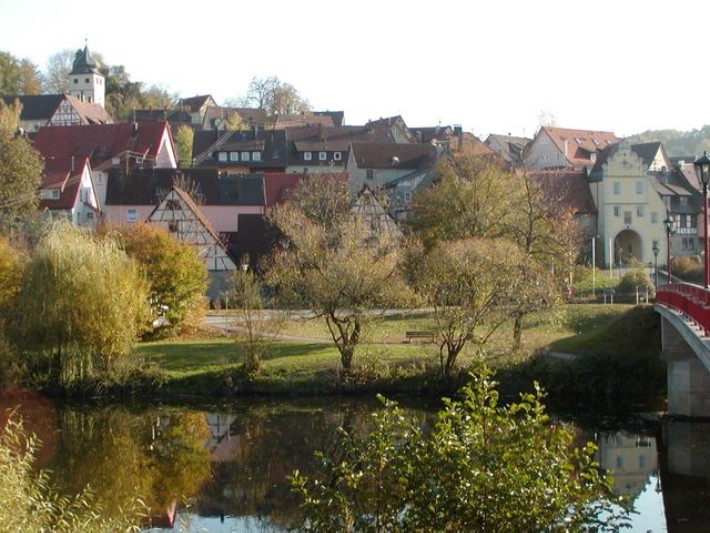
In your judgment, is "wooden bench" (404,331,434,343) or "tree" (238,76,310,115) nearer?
"wooden bench" (404,331,434,343)

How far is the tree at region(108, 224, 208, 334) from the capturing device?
43.6m

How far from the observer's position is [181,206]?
5947 cm

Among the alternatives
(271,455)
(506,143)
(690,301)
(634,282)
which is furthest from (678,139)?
(271,455)

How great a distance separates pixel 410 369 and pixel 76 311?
457 inches

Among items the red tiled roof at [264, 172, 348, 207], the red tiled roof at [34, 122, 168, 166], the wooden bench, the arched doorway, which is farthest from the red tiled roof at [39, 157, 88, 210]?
the arched doorway

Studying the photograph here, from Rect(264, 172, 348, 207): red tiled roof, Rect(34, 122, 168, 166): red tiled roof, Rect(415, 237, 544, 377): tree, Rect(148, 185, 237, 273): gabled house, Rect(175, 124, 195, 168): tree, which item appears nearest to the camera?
Rect(415, 237, 544, 377): tree

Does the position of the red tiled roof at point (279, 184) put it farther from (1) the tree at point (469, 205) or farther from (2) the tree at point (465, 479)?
(2) the tree at point (465, 479)

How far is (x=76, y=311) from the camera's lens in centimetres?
3550

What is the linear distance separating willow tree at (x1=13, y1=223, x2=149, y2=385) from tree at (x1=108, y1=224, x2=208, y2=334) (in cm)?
651

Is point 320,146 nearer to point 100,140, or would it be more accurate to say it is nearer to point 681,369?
point 100,140

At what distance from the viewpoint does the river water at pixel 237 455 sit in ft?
72.5

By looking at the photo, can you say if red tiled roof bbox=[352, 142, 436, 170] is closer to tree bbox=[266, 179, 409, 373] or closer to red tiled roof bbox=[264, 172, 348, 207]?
red tiled roof bbox=[264, 172, 348, 207]

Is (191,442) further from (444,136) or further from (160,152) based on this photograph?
(444,136)

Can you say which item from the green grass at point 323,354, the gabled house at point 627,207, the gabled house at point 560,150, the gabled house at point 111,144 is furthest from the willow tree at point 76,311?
the gabled house at point 560,150
